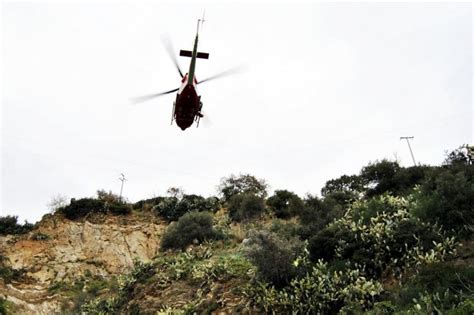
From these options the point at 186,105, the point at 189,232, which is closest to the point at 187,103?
the point at 186,105

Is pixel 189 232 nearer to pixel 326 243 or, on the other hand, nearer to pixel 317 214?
pixel 317 214

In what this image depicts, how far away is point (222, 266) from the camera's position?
16047 mm

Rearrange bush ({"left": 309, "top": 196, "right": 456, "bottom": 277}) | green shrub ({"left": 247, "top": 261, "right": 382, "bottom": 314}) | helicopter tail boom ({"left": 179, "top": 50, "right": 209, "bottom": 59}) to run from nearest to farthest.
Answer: green shrub ({"left": 247, "top": 261, "right": 382, "bottom": 314}) < bush ({"left": 309, "top": 196, "right": 456, "bottom": 277}) < helicopter tail boom ({"left": 179, "top": 50, "right": 209, "bottom": 59})

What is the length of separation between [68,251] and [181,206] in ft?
34.0

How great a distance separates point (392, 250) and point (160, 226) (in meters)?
26.9

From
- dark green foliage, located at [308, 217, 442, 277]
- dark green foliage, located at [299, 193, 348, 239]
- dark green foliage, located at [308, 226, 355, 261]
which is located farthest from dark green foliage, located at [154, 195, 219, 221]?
dark green foliage, located at [308, 217, 442, 277]

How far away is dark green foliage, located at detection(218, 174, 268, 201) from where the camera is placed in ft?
142

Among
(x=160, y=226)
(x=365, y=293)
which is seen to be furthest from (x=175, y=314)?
(x=160, y=226)

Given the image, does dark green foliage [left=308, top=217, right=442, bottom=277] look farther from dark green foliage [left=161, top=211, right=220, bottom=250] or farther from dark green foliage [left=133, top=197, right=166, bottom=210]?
dark green foliage [left=133, top=197, right=166, bottom=210]

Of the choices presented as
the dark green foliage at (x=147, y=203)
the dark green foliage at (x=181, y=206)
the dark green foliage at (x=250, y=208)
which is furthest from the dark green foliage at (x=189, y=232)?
the dark green foliage at (x=147, y=203)

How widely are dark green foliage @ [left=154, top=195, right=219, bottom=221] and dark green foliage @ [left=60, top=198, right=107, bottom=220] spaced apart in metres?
5.14

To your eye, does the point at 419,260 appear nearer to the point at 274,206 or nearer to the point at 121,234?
the point at 274,206

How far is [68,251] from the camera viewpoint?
33.0m

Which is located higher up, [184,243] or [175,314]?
[184,243]
